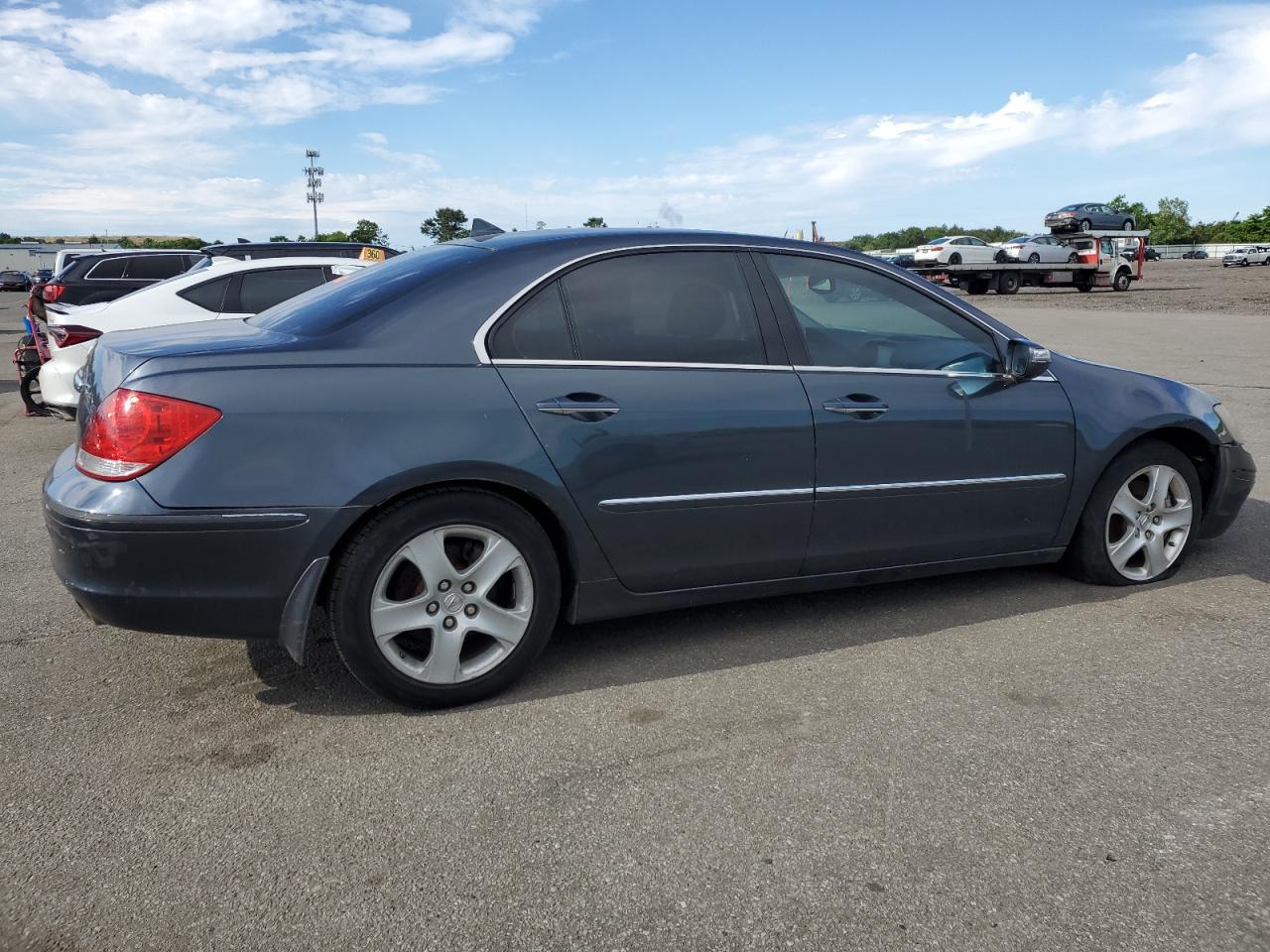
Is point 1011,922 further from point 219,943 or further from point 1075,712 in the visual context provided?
point 219,943

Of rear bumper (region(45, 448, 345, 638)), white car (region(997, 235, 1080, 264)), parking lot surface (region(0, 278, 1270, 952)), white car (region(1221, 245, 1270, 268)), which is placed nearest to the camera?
parking lot surface (region(0, 278, 1270, 952))

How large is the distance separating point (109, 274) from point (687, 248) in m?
12.8

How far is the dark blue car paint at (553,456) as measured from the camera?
3.12 meters

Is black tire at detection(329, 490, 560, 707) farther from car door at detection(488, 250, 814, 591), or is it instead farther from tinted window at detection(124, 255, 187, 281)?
tinted window at detection(124, 255, 187, 281)

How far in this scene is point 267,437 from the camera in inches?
123

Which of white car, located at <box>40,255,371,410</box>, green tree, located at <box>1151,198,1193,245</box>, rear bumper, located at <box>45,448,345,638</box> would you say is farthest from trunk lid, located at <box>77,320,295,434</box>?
green tree, located at <box>1151,198,1193,245</box>

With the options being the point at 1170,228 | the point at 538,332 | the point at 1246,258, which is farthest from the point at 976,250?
the point at 1170,228

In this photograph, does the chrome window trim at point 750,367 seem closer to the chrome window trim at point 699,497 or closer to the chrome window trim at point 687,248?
the chrome window trim at point 687,248

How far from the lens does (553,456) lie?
11.3 ft

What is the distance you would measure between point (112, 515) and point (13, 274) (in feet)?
252

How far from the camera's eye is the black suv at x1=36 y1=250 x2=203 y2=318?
13055 mm

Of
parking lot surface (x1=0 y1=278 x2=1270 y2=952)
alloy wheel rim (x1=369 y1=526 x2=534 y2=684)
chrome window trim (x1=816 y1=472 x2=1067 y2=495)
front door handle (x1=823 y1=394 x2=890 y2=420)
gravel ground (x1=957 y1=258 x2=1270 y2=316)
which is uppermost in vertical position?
front door handle (x1=823 y1=394 x2=890 y2=420)

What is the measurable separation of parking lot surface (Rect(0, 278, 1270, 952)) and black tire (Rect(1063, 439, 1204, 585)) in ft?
0.59

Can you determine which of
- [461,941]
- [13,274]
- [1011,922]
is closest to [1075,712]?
[1011,922]
